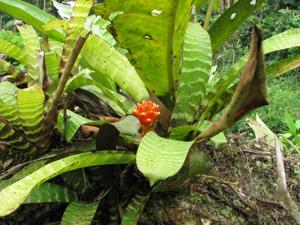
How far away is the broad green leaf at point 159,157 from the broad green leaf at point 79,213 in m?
0.16

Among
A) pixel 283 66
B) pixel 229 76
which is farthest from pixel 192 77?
pixel 283 66

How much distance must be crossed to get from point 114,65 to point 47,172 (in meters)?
0.27

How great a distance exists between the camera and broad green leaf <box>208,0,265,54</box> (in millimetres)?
985

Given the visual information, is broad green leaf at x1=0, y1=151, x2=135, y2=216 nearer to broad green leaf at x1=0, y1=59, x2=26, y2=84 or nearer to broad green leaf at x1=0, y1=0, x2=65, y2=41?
broad green leaf at x1=0, y1=59, x2=26, y2=84

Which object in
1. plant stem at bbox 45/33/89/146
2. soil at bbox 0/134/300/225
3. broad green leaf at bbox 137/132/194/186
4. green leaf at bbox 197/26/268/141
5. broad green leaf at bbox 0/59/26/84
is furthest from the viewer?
broad green leaf at bbox 0/59/26/84

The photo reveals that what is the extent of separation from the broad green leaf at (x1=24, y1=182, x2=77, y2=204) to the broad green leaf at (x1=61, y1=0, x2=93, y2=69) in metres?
0.23

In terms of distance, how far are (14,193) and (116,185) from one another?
0.25m

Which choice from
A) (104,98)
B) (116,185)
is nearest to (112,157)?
(116,185)

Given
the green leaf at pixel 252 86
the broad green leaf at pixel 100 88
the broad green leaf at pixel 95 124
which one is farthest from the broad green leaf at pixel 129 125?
the green leaf at pixel 252 86

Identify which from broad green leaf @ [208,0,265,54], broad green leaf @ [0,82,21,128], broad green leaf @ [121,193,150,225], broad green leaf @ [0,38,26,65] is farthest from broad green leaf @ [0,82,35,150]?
broad green leaf @ [208,0,265,54]

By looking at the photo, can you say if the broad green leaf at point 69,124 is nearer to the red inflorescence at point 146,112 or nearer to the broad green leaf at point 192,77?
the red inflorescence at point 146,112

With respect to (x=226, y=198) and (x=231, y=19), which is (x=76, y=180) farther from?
(x=231, y=19)

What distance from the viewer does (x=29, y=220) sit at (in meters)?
0.85

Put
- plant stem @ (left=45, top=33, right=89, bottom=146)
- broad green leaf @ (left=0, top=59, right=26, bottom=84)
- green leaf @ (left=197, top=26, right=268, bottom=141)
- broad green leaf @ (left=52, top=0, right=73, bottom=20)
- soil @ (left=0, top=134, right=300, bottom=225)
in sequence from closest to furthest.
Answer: green leaf @ (left=197, top=26, right=268, bottom=141) → plant stem @ (left=45, top=33, right=89, bottom=146) → soil @ (left=0, top=134, right=300, bottom=225) → broad green leaf @ (left=0, top=59, right=26, bottom=84) → broad green leaf @ (left=52, top=0, right=73, bottom=20)
